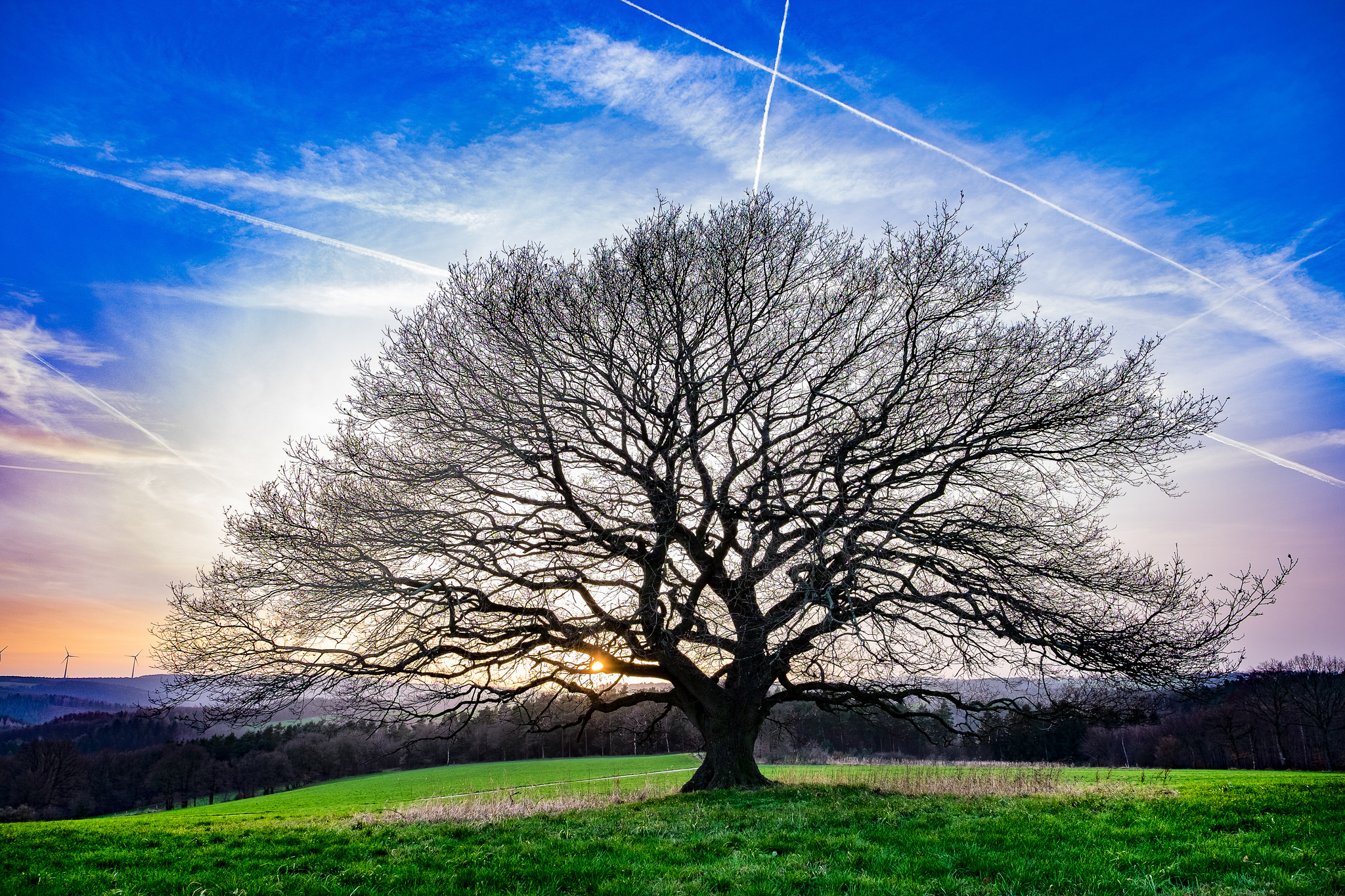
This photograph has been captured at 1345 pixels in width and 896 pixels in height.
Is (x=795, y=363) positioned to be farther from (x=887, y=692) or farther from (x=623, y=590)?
(x=887, y=692)

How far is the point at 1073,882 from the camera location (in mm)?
5078

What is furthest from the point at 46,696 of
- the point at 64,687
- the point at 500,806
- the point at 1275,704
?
the point at 1275,704

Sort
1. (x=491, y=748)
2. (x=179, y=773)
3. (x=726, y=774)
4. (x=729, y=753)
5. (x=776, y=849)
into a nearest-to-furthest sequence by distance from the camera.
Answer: (x=776, y=849), (x=726, y=774), (x=729, y=753), (x=179, y=773), (x=491, y=748)

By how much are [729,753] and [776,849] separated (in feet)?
24.5

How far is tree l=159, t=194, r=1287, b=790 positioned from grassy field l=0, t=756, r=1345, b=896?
2.50m

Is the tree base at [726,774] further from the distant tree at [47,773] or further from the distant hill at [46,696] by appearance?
the distant hill at [46,696]

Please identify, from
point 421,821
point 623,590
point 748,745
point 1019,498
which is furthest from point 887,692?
point 421,821

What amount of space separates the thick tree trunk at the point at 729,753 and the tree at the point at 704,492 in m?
0.12

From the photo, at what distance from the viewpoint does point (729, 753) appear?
1382cm

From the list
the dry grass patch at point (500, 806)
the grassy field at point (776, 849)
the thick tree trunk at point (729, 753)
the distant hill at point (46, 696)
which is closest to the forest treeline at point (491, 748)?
the thick tree trunk at point (729, 753)

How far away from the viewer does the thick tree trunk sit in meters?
13.5

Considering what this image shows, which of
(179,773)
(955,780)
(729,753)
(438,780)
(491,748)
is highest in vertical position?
(729,753)

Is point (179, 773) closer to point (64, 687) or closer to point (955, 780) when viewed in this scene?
point (955, 780)

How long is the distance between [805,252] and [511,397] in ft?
21.2
